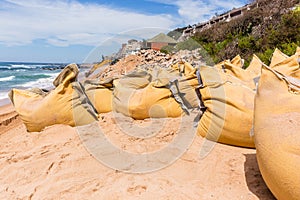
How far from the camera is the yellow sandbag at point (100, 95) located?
319cm

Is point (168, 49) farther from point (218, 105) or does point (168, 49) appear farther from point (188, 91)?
point (218, 105)

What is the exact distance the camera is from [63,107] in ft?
9.22

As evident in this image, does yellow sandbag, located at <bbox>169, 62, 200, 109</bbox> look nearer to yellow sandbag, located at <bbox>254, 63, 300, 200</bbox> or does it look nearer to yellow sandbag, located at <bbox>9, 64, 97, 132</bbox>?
yellow sandbag, located at <bbox>9, 64, 97, 132</bbox>

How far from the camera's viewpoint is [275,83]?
1517 mm

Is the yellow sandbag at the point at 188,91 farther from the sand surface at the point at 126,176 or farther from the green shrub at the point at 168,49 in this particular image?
the green shrub at the point at 168,49

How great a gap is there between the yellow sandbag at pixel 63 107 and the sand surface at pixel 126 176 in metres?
0.39

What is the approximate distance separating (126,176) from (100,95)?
1.58m

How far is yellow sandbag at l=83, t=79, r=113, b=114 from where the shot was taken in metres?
3.19

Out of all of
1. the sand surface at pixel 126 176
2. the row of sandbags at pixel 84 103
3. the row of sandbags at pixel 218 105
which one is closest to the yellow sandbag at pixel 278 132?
the row of sandbags at pixel 218 105

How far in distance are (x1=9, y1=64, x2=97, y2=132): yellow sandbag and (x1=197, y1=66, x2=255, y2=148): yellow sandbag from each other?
1161 mm

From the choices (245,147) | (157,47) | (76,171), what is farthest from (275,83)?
(157,47)

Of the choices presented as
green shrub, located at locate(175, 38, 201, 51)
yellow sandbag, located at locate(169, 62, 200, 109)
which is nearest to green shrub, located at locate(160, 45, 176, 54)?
green shrub, located at locate(175, 38, 201, 51)

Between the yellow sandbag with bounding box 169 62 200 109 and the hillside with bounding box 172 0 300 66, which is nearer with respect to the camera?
the yellow sandbag with bounding box 169 62 200 109

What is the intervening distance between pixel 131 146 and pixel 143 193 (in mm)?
701
